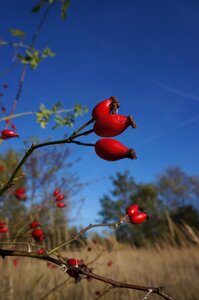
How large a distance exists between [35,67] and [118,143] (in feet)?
7.26

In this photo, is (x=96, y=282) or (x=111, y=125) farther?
(x=96, y=282)

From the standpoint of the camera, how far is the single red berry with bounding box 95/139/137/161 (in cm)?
85

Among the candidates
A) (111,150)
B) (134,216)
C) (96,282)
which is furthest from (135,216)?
(96,282)

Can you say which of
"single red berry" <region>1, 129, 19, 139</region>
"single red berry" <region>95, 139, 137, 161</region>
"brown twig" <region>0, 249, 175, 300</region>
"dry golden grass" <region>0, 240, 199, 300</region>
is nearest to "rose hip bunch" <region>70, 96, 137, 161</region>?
"single red berry" <region>95, 139, 137, 161</region>

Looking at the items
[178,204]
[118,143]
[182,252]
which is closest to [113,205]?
[178,204]

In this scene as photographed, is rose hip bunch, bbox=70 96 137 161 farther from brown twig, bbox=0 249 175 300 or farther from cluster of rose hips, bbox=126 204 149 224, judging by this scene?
cluster of rose hips, bbox=126 204 149 224

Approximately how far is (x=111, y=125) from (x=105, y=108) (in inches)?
3.8

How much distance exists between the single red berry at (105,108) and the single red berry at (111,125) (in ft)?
0.15

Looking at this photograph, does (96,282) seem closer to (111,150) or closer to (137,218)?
(137,218)

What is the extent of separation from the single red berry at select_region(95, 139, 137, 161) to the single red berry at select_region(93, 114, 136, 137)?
2 cm

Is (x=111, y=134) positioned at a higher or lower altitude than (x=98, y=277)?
higher

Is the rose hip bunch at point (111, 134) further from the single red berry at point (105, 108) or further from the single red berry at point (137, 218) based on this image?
the single red berry at point (137, 218)

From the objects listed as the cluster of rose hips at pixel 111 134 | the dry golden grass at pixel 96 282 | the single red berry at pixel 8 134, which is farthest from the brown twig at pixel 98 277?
the dry golden grass at pixel 96 282

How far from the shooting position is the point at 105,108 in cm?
93
